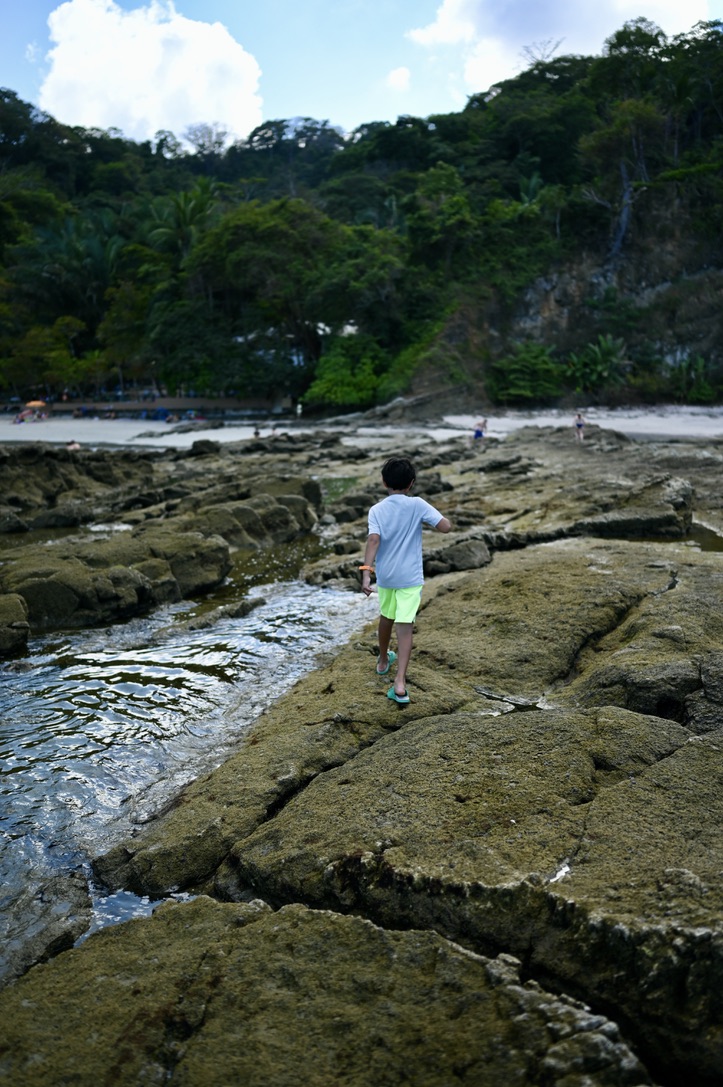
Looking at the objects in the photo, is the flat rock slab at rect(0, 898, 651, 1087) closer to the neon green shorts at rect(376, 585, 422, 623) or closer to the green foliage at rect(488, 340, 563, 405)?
the neon green shorts at rect(376, 585, 422, 623)

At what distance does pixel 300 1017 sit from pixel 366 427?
40.4m

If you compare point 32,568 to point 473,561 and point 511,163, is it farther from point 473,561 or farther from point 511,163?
point 511,163

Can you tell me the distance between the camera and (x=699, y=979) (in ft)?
8.20

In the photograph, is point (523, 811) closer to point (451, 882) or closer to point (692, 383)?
point (451, 882)

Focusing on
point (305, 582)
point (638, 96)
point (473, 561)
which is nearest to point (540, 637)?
point (473, 561)

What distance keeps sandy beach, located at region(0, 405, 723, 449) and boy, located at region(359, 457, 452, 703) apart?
94.9 ft

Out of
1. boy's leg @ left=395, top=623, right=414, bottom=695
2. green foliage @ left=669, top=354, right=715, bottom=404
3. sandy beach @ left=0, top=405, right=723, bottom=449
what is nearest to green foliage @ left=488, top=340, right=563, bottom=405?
sandy beach @ left=0, top=405, right=723, bottom=449

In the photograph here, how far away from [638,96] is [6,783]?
5832cm

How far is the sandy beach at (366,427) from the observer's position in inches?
1432

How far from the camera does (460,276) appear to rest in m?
50.1

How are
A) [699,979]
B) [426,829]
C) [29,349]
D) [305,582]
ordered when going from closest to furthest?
1. [699,979]
2. [426,829]
3. [305,582]
4. [29,349]

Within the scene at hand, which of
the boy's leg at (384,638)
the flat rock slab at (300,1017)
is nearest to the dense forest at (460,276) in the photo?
the boy's leg at (384,638)

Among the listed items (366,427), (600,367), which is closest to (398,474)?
(366,427)

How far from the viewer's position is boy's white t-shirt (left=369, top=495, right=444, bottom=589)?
549cm
